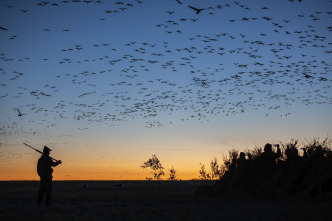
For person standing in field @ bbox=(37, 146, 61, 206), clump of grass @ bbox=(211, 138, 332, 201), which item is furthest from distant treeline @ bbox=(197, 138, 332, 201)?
person standing in field @ bbox=(37, 146, 61, 206)

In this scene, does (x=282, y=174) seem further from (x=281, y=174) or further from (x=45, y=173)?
(x=45, y=173)

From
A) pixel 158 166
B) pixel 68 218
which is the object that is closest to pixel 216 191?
pixel 68 218

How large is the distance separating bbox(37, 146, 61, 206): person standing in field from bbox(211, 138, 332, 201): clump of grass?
12.4m

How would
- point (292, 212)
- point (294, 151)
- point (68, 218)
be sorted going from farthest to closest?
point (294, 151) → point (292, 212) → point (68, 218)

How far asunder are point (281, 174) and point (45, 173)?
13.5 metres

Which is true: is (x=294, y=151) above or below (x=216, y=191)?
above

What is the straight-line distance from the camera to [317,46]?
19.0 meters

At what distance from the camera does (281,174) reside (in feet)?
83.7

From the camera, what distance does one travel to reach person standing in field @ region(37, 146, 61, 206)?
1991 cm

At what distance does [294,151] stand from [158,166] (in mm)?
34068

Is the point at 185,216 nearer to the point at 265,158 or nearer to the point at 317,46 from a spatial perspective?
the point at 317,46

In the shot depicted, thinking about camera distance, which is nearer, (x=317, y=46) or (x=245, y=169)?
(x=317, y=46)

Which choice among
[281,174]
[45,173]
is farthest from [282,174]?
[45,173]

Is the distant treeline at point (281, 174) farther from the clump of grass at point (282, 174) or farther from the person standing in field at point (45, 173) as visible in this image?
the person standing in field at point (45, 173)
